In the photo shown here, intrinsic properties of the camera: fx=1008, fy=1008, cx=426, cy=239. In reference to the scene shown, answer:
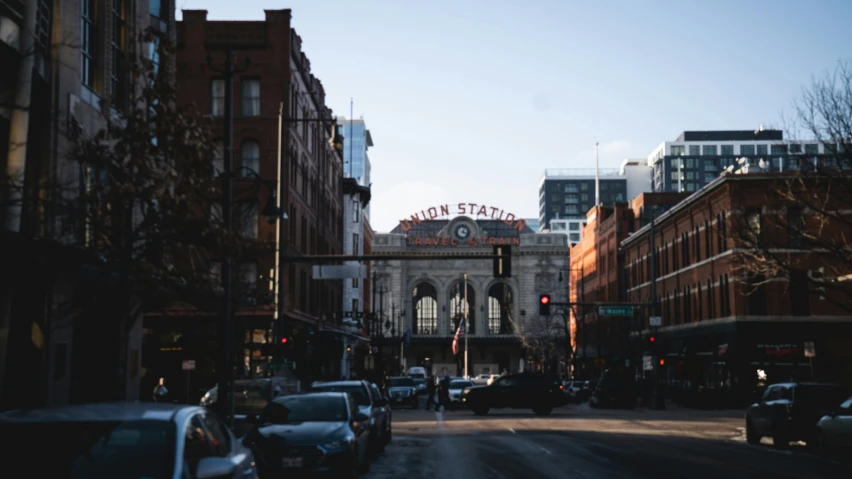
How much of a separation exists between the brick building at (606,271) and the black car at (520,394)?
91.3 feet

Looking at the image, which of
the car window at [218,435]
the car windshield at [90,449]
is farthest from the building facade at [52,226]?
the car windshield at [90,449]

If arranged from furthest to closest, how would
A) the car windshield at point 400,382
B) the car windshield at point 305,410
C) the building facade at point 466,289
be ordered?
1. the building facade at point 466,289
2. the car windshield at point 400,382
3. the car windshield at point 305,410

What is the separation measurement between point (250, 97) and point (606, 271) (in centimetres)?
5301

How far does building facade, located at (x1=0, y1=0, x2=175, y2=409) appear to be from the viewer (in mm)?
17859

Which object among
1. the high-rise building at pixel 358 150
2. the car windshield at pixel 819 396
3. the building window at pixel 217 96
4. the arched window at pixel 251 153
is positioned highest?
the high-rise building at pixel 358 150

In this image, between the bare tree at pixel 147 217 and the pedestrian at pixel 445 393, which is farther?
the pedestrian at pixel 445 393

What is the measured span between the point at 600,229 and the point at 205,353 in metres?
61.9

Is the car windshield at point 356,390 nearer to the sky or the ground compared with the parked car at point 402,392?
nearer to the sky

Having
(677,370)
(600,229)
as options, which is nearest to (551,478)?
(677,370)

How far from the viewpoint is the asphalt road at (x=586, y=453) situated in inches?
757

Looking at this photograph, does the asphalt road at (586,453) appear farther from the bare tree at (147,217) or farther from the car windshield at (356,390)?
the bare tree at (147,217)

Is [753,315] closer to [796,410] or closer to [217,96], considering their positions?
[796,410]

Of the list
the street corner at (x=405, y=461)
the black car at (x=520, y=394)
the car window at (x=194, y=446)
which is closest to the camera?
the car window at (x=194, y=446)

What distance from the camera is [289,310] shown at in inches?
2008
